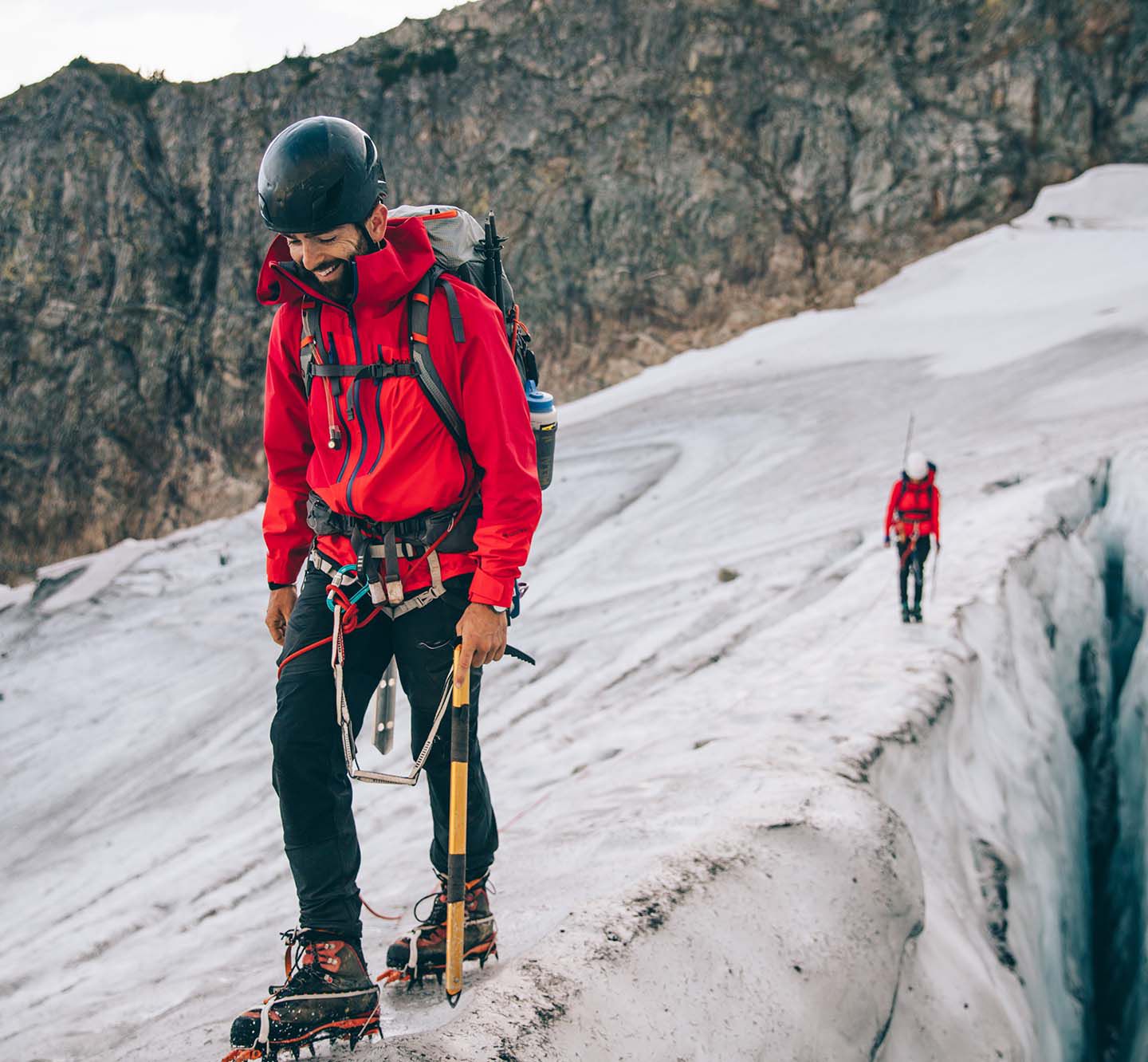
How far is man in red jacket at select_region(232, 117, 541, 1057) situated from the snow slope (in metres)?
0.48

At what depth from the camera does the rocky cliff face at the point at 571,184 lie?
22875mm

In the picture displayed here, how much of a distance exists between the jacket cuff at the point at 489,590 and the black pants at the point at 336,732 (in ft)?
0.39

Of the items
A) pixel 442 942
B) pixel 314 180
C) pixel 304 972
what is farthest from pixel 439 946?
pixel 314 180

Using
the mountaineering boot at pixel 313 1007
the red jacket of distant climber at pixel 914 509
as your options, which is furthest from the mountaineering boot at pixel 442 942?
the red jacket of distant climber at pixel 914 509

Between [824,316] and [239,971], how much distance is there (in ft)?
61.7

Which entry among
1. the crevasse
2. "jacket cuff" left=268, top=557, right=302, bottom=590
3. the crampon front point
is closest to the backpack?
"jacket cuff" left=268, top=557, right=302, bottom=590

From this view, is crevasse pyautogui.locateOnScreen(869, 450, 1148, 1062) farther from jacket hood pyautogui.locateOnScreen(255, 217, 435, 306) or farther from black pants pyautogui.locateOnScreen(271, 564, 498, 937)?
jacket hood pyautogui.locateOnScreen(255, 217, 435, 306)

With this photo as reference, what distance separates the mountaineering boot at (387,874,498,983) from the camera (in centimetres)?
249

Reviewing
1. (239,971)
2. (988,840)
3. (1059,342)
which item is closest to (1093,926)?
(988,840)

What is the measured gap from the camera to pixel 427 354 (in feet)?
7.12

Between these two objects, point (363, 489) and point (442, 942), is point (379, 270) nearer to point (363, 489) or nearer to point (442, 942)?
point (363, 489)

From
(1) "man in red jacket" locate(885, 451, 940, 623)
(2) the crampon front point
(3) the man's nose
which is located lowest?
(1) "man in red jacket" locate(885, 451, 940, 623)

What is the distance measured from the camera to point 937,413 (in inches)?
580

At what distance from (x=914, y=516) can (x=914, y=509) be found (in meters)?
0.07
